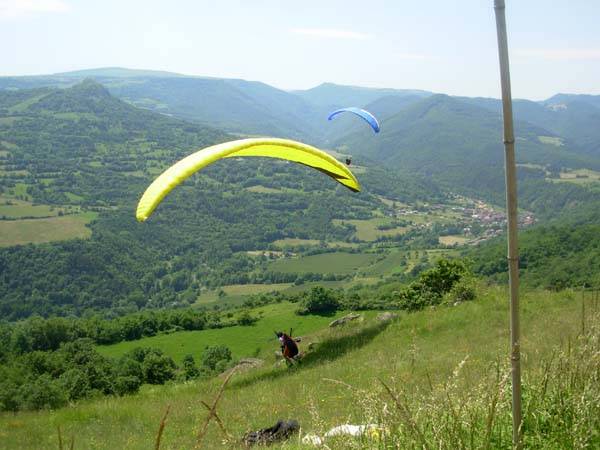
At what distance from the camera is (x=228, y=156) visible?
5.77 m

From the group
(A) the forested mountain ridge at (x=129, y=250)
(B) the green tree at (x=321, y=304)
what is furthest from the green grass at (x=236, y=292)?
(B) the green tree at (x=321, y=304)

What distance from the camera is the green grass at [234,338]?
5403 centimetres

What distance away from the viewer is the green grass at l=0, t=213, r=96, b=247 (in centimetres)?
12812

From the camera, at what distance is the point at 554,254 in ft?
231

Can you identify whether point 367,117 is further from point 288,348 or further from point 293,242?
point 293,242

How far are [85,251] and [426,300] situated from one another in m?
122

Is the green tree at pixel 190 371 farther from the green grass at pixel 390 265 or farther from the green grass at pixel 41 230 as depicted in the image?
the green grass at pixel 41 230

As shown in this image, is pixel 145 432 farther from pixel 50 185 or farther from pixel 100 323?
pixel 50 185

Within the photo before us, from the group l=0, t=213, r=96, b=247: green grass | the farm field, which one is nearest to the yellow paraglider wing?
l=0, t=213, r=96, b=247: green grass

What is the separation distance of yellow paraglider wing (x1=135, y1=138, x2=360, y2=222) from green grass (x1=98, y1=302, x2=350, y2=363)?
142ft

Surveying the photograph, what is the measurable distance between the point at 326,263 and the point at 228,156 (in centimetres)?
13766

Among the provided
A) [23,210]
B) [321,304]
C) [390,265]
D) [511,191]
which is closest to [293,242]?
[390,265]

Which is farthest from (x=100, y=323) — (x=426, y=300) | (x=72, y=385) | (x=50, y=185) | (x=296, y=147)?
(x=50, y=185)

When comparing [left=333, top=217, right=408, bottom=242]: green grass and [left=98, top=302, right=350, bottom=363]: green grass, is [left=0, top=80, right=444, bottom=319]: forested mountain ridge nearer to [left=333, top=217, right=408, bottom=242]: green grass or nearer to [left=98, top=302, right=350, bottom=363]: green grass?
[left=333, top=217, right=408, bottom=242]: green grass
